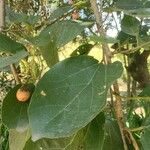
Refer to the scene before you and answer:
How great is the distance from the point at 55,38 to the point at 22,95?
0.33 feet

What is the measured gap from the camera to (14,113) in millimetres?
738

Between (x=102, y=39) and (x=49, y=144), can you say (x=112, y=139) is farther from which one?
(x=102, y=39)

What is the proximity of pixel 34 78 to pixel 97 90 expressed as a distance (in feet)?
0.55

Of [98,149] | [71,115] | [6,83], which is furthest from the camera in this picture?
[6,83]

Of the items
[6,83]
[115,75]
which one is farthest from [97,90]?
[6,83]

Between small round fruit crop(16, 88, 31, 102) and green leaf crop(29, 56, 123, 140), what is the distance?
0.07 m

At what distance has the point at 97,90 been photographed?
635 millimetres

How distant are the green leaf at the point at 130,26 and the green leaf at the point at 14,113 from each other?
0.63 feet

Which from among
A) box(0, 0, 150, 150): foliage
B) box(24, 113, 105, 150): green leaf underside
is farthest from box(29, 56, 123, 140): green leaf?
box(24, 113, 105, 150): green leaf underside

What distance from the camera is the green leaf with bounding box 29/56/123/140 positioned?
594 mm

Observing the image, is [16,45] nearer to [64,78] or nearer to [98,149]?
[64,78]

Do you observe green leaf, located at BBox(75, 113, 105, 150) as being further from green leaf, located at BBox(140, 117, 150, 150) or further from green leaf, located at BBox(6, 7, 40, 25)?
green leaf, located at BBox(6, 7, 40, 25)

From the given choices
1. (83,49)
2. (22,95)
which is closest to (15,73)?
(22,95)

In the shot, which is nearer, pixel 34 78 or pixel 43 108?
pixel 43 108
